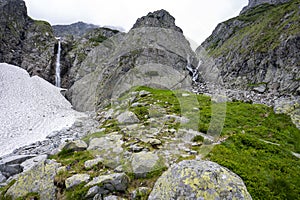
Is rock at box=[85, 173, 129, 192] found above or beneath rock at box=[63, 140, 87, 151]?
above

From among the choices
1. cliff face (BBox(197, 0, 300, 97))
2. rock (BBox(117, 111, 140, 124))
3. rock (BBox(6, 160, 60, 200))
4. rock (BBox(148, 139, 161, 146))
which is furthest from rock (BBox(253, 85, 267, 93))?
rock (BBox(6, 160, 60, 200))

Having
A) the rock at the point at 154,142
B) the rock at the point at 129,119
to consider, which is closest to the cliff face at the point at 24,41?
the rock at the point at 129,119

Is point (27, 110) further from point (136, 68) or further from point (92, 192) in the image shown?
point (92, 192)

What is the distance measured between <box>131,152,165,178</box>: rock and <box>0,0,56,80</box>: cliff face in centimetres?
5269

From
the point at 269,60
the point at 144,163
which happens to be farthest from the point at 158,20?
the point at 144,163

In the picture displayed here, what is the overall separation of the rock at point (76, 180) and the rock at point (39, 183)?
0.66 meters

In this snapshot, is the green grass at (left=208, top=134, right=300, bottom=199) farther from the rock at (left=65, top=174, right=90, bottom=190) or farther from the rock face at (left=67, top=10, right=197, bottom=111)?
the rock face at (left=67, top=10, right=197, bottom=111)

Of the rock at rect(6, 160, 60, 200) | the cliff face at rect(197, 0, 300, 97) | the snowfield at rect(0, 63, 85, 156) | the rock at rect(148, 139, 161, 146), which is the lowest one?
the snowfield at rect(0, 63, 85, 156)

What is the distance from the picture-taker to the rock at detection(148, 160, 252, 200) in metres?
5.25

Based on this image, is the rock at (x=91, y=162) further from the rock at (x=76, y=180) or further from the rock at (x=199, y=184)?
the rock at (x=199, y=184)

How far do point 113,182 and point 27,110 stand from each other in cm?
2943

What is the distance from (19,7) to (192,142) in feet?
269

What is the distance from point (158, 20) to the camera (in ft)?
177

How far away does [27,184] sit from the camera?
773 cm
